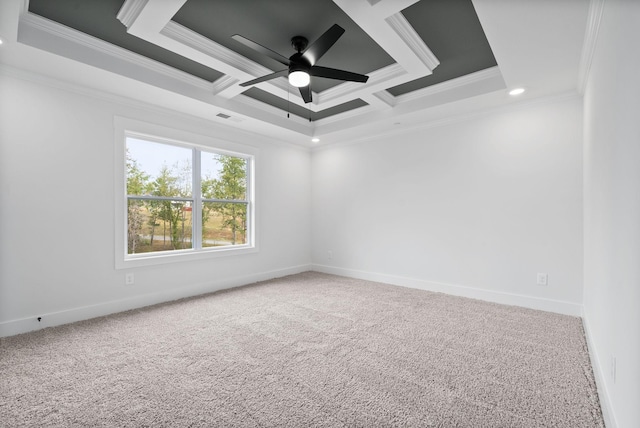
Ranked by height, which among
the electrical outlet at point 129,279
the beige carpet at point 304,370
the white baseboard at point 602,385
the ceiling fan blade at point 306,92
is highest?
the ceiling fan blade at point 306,92

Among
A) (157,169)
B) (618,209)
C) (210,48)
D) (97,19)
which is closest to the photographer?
(618,209)

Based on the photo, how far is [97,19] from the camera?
2.44m

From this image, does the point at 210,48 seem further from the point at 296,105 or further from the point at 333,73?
the point at 296,105

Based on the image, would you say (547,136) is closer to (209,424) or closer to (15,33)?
(209,424)

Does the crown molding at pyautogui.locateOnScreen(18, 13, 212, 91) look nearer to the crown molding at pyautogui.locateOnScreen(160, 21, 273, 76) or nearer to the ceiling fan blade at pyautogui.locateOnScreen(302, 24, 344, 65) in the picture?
the crown molding at pyautogui.locateOnScreen(160, 21, 273, 76)

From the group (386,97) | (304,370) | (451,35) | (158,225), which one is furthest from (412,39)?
(158,225)

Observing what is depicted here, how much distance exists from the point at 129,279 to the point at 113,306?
1.02 feet

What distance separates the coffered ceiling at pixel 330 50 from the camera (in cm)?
219

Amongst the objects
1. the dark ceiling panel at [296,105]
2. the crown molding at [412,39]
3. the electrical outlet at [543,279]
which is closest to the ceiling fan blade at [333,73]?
the crown molding at [412,39]

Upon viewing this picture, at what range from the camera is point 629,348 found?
1257 mm

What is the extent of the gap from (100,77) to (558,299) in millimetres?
5202

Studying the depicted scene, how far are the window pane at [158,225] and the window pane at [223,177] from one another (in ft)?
1.36

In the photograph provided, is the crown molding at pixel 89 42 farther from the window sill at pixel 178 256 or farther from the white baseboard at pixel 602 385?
the white baseboard at pixel 602 385

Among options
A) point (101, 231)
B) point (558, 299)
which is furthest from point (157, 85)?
Answer: point (558, 299)
